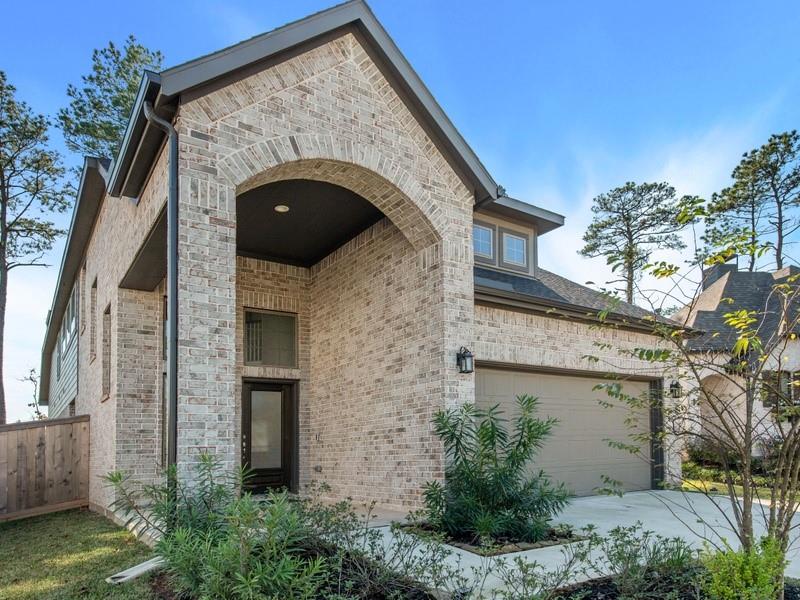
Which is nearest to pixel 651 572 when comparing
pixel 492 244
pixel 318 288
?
pixel 492 244

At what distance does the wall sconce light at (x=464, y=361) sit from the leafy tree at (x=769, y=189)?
61.4 feet

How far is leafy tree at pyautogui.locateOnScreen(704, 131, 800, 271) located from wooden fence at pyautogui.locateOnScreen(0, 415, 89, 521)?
22.4m

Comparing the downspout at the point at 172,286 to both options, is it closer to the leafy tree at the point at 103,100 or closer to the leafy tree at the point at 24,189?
the leafy tree at the point at 24,189

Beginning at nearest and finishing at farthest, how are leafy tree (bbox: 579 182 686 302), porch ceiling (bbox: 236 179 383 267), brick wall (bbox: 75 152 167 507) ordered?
Answer: porch ceiling (bbox: 236 179 383 267) → brick wall (bbox: 75 152 167 507) → leafy tree (bbox: 579 182 686 302)

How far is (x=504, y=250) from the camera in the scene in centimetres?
1179

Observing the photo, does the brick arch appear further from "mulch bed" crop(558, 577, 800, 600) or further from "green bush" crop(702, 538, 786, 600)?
"green bush" crop(702, 538, 786, 600)

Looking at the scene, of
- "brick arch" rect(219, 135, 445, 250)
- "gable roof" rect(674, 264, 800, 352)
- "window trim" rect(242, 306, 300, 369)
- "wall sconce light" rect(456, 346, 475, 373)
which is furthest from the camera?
"gable roof" rect(674, 264, 800, 352)

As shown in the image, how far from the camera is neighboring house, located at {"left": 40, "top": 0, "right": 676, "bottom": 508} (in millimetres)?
6219

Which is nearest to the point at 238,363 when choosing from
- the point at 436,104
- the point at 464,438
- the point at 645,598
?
the point at 464,438

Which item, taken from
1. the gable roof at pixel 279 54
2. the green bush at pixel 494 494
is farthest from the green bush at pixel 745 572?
the gable roof at pixel 279 54

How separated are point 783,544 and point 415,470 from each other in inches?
185

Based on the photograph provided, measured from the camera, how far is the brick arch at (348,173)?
6.70 metres

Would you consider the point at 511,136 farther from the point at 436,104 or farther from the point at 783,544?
the point at 783,544

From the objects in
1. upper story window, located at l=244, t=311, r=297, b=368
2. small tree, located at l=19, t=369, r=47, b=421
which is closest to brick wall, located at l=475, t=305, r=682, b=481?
upper story window, located at l=244, t=311, r=297, b=368
